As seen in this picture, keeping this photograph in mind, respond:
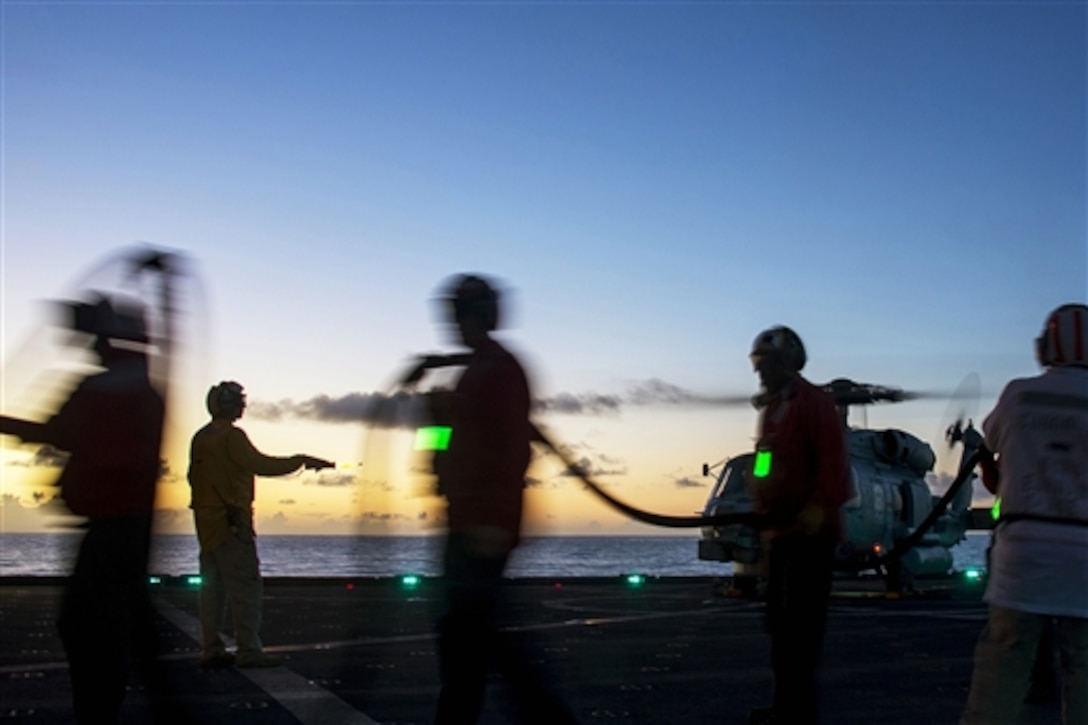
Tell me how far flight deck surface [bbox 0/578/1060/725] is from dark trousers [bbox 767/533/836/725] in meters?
Answer: 0.87

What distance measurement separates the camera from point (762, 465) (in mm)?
6891

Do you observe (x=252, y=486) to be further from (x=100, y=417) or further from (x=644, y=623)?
(x=644, y=623)

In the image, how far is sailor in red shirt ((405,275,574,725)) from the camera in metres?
4.75

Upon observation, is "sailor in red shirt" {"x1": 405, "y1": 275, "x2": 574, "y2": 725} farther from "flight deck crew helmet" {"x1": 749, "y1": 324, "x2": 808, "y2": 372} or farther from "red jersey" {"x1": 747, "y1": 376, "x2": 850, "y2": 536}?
"flight deck crew helmet" {"x1": 749, "y1": 324, "x2": 808, "y2": 372}

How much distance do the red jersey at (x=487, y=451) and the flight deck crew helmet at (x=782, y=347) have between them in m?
2.60

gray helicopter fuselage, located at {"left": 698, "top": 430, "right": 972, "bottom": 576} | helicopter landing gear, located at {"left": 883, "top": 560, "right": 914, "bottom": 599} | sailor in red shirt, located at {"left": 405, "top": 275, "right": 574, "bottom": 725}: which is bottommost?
helicopter landing gear, located at {"left": 883, "top": 560, "right": 914, "bottom": 599}

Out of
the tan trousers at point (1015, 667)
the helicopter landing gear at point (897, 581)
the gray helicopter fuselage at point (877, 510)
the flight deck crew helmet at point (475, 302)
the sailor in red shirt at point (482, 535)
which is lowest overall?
the helicopter landing gear at point (897, 581)

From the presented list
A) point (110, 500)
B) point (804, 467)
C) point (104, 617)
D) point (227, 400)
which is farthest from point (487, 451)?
point (227, 400)

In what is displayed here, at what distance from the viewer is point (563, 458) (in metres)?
5.18

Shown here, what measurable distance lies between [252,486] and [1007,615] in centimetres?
636

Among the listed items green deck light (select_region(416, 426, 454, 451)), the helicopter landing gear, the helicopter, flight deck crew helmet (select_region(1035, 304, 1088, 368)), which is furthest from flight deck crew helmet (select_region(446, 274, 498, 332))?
the helicopter landing gear

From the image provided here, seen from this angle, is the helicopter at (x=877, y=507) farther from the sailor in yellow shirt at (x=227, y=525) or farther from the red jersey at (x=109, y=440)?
the red jersey at (x=109, y=440)

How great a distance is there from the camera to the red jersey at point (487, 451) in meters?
4.82

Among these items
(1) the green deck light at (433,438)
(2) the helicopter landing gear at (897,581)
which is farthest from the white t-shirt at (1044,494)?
(2) the helicopter landing gear at (897,581)
